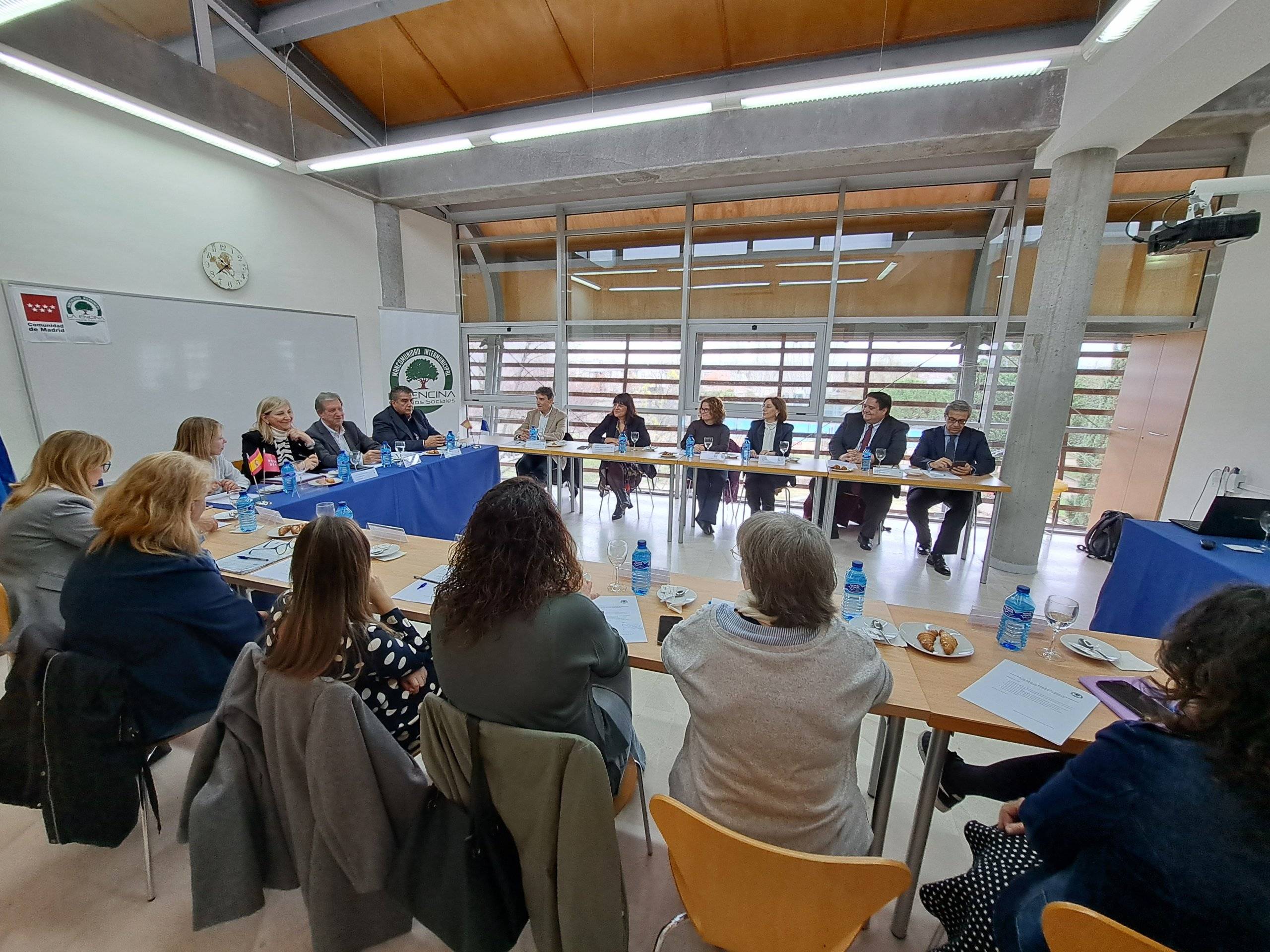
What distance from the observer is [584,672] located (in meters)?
1.12

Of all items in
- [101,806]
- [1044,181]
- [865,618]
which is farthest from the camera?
[1044,181]

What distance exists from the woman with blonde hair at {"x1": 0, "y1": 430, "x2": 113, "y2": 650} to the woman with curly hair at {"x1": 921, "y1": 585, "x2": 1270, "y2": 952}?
9.38 ft

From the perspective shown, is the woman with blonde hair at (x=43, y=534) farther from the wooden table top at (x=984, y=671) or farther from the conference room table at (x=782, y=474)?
the conference room table at (x=782, y=474)

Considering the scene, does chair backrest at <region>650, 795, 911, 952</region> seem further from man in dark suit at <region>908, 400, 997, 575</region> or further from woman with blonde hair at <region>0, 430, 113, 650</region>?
man in dark suit at <region>908, 400, 997, 575</region>

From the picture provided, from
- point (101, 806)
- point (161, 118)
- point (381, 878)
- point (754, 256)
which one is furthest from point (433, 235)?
point (381, 878)

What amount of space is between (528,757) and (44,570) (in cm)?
212

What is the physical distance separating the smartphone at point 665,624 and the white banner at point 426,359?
5007 mm

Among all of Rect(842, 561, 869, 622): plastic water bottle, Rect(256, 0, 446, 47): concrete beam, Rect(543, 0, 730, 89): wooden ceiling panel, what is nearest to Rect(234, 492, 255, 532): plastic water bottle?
Rect(842, 561, 869, 622): plastic water bottle

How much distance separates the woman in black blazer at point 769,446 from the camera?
4855 mm

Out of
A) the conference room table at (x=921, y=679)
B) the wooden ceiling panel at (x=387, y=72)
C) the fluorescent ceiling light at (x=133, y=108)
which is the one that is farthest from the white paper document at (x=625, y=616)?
the wooden ceiling panel at (x=387, y=72)

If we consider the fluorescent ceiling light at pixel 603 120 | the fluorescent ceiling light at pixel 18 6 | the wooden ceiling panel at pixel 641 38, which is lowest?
the fluorescent ceiling light at pixel 18 6

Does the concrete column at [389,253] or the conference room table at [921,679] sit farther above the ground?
the concrete column at [389,253]

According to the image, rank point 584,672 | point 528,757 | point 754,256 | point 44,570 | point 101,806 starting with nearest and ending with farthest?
point 528,757 → point 584,672 → point 101,806 → point 44,570 → point 754,256

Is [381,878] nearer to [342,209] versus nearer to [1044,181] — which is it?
[342,209]
